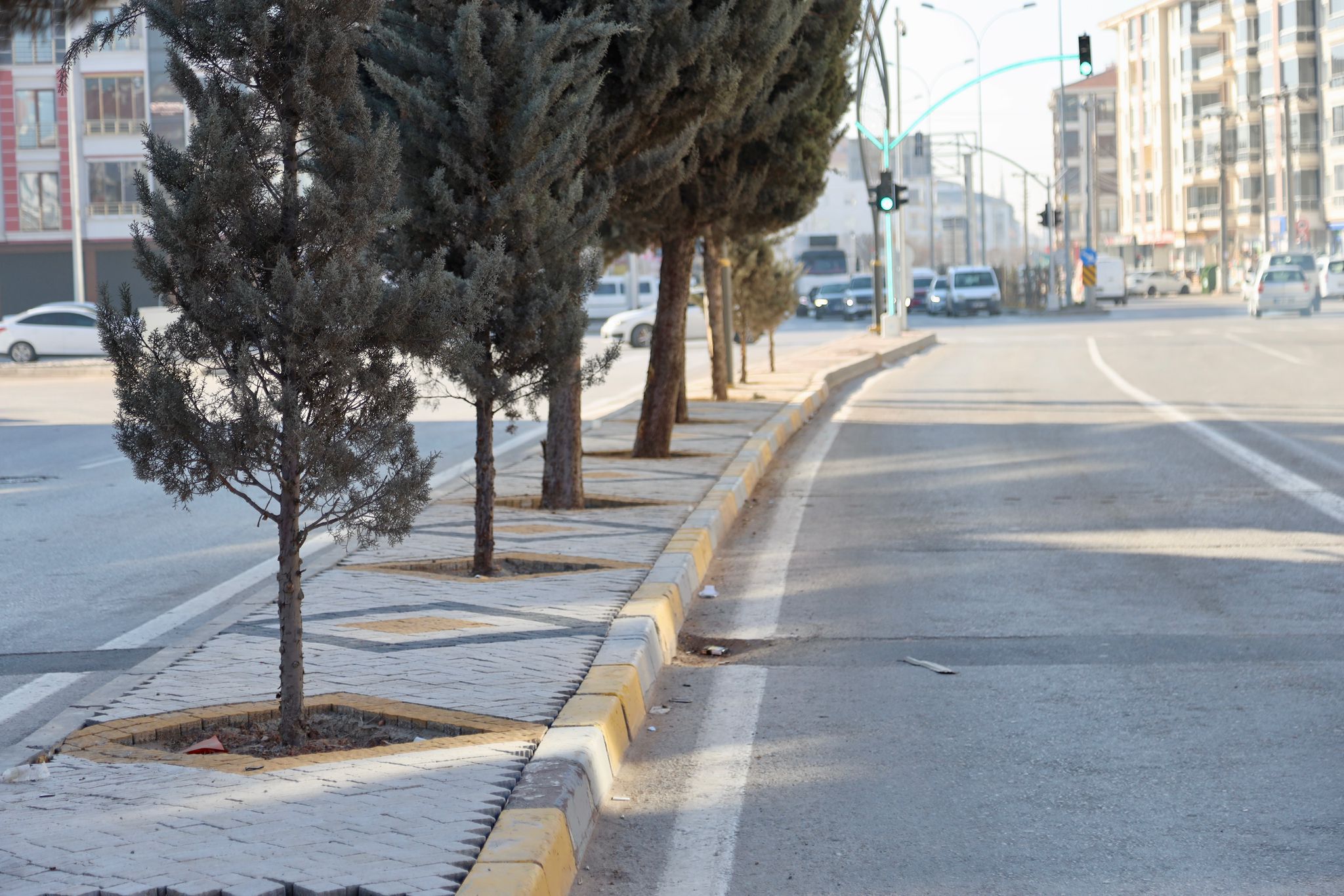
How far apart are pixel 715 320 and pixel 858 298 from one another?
41.5m

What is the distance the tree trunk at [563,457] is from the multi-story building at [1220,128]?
71.0m

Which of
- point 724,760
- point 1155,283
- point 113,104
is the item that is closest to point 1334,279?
point 1155,283

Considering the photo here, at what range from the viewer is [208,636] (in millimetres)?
6875

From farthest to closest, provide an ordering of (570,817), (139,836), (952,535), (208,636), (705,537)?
(952,535), (705,537), (208,636), (570,817), (139,836)

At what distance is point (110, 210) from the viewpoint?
200 ft

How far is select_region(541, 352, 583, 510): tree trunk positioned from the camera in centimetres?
1091

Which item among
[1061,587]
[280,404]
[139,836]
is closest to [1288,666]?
[1061,587]

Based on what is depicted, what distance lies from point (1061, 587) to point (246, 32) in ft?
16.4

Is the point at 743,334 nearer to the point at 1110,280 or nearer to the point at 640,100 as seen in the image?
the point at 640,100

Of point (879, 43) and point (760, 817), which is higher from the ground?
point (879, 43)

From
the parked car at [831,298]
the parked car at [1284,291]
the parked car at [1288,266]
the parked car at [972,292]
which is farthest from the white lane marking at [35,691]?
the parked car at [831,298]

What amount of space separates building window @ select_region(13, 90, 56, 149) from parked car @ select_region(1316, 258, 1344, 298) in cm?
4803

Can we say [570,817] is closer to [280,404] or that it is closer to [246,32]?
[280,404]

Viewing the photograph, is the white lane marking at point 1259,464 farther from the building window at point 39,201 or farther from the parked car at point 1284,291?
the building window at point 39,201
